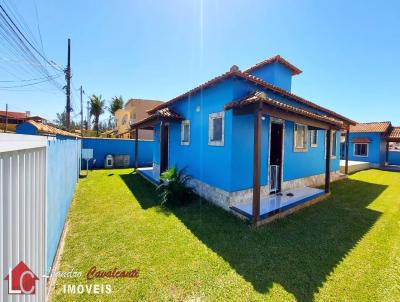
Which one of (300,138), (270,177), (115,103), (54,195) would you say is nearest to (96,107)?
(115,103)

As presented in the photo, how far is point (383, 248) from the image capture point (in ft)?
14.2

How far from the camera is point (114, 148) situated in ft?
49.8

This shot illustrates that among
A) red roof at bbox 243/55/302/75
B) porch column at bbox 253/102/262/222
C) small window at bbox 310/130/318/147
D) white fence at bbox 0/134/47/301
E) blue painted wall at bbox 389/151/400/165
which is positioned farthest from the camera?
blue painted wall at bbox 389/151/400/165

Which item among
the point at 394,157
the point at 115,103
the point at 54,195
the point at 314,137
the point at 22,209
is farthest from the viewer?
the point at 115,103

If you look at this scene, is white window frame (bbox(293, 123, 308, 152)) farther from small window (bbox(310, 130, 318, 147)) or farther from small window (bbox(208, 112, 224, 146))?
small window (bbox(208, 112, 224, 146))

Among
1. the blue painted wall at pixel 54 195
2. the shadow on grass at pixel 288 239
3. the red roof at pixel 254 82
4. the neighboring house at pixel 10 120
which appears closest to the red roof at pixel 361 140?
the red roof at pixel 254 82

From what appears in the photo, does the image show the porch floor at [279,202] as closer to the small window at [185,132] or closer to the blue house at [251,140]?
the blue house at [251,140]

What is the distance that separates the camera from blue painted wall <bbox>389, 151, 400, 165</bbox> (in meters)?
20.3

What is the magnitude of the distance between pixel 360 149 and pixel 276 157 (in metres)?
17.8

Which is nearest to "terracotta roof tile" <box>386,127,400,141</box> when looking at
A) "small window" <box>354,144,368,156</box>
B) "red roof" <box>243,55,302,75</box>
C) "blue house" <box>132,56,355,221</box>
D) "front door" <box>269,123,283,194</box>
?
"small window" <box>354,144,368,156</box>

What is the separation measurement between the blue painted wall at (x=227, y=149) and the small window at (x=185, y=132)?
0.23 meters

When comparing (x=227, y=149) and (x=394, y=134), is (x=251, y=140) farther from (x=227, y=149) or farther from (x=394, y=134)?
(x=394, y=134)

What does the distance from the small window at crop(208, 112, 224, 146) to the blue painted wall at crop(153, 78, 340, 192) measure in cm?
17

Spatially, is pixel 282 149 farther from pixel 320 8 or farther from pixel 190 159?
pixel 320 8
